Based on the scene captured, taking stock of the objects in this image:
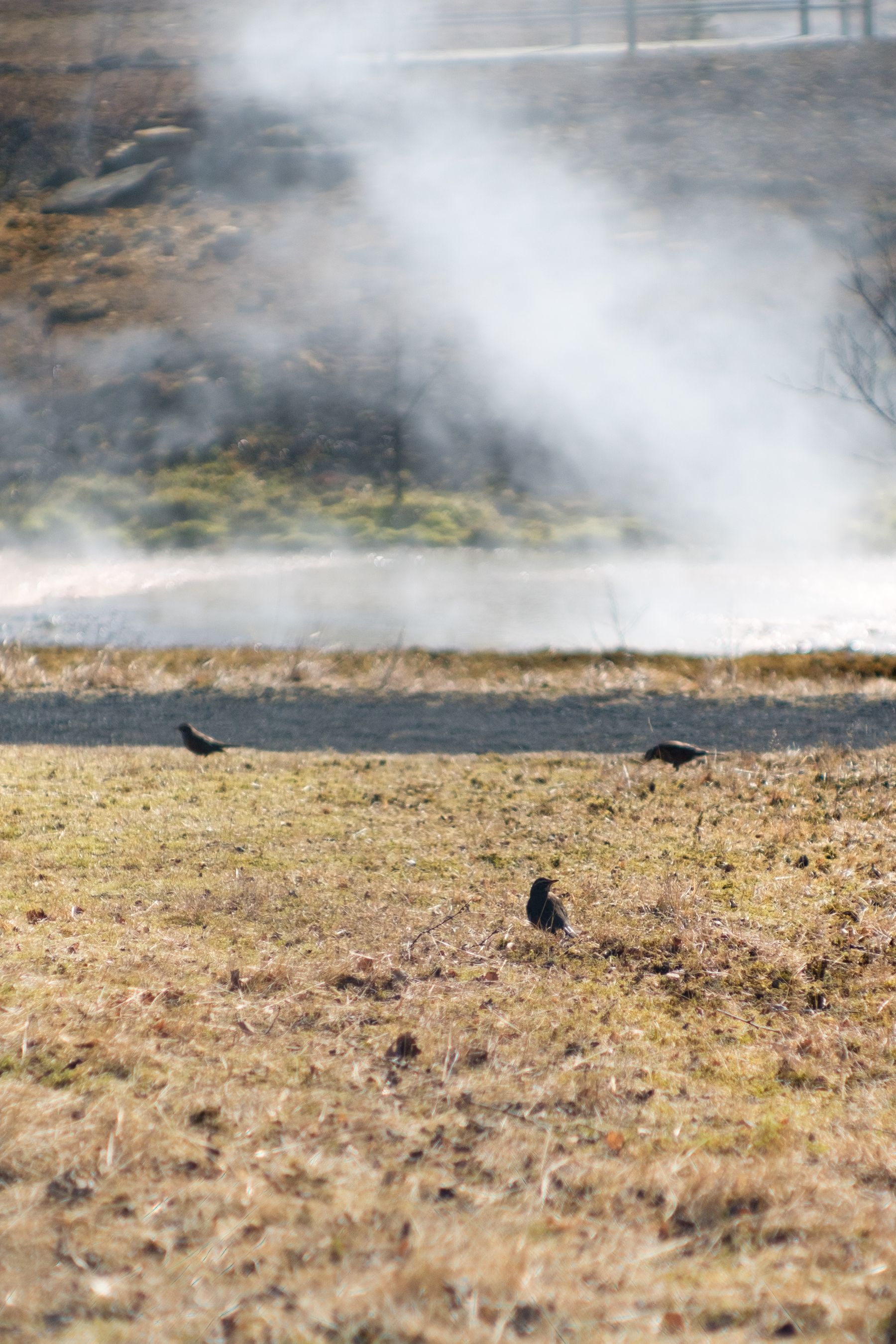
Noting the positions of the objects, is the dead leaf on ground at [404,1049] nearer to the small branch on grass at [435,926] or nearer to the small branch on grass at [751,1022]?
the small branch on grass at [435,926]

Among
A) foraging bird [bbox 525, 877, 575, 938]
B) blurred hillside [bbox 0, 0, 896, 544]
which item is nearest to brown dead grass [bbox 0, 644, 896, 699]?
foraging bird [bbox 525, 877, 575, 938]

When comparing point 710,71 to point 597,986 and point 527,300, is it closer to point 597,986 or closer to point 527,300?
point 527,300

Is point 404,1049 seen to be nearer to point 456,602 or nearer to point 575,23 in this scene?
point 456,602

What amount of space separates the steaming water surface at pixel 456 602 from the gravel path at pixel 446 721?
4.43m

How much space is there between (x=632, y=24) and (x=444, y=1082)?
66.0 m

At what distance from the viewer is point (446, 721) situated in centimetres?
1486

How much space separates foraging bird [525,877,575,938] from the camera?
6.72 metres

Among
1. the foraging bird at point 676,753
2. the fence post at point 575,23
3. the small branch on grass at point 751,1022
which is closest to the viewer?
the small branch on grass at point 751,1022

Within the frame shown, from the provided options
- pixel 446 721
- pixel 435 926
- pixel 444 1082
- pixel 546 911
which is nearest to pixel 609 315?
pixel 446 721

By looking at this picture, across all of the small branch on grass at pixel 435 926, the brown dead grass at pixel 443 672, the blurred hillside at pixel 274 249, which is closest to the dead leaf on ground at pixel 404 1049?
the small branch on grass at pixel 435 926

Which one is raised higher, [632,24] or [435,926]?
[632,24]

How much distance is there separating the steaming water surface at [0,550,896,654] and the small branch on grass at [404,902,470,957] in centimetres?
1314

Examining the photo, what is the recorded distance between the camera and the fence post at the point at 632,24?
57.1 meters

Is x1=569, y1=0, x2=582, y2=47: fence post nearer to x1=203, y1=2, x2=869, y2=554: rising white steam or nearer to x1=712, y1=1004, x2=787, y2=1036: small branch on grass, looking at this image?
x1=203, y1=2, x2=869, y2=554: rising white steam
